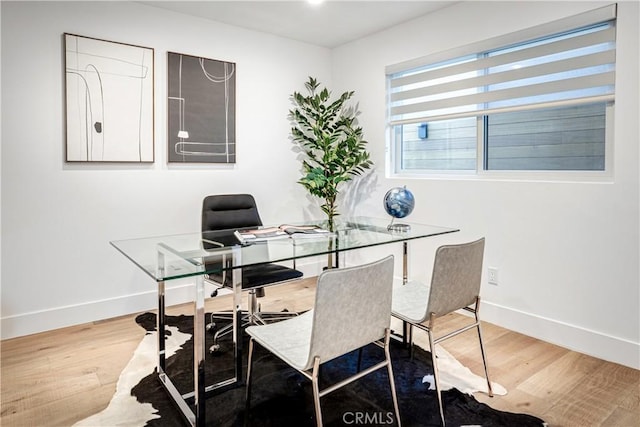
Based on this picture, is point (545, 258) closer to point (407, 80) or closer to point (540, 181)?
point (540, 181)

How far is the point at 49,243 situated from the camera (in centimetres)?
296

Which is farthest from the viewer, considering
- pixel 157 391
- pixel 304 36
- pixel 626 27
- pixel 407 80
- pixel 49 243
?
pixel 304 36

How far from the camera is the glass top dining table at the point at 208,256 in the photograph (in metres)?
1.75

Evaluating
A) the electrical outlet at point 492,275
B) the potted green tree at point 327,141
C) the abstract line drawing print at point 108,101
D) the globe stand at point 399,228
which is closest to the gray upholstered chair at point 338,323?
the globe stand at point 399,228

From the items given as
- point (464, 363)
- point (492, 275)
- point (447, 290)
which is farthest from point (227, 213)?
point (492, 275)

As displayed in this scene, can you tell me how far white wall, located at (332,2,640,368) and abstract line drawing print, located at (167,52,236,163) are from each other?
5.10 feet

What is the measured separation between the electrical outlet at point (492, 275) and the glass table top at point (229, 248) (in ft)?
2.36

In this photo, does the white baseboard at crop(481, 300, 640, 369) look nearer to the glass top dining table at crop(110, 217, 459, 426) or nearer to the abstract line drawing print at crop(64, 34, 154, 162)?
the glass top dining table at crop(110, 217, 459, 426)

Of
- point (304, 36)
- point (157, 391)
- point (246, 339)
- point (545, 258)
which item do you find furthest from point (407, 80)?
point (157, 391)

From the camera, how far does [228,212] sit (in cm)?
310

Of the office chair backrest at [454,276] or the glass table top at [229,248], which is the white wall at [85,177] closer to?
the glass table top at [229,248]

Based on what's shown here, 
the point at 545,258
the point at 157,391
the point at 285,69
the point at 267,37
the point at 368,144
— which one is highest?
the point at 267,37

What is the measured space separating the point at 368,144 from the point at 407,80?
680 mm

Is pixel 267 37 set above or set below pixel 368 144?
above
